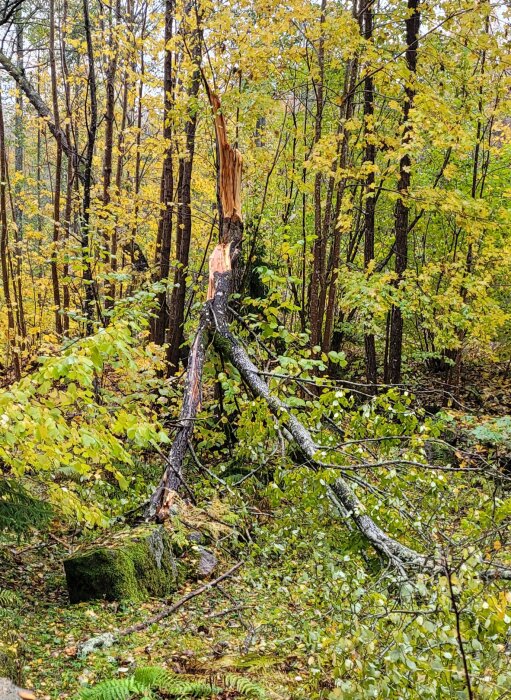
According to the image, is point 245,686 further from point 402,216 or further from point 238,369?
point 402,216

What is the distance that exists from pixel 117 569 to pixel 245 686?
2.01m

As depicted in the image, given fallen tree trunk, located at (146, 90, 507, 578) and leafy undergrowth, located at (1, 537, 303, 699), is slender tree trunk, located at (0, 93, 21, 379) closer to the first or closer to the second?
fallen tree trunk, located at (146, 90, 507, 578)

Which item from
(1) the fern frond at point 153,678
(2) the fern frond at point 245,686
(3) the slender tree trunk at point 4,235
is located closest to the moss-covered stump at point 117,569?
(1) the fern frond at point 153,678

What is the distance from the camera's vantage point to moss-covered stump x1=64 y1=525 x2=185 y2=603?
4.66 metres

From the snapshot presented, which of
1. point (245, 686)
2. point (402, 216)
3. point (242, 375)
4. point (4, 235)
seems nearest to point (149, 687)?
point (245, 686)

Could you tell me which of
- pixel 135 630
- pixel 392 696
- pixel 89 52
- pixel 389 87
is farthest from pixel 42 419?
pixel 389 87

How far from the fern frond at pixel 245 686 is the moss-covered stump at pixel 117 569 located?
182 cm

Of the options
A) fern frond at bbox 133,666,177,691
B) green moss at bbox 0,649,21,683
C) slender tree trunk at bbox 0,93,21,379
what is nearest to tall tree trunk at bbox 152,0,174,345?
slender tree trunk at bbox 0,93,21,379

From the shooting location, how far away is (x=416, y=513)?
13.6 feet

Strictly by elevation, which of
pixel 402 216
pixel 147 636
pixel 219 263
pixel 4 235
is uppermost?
pixel 402 216

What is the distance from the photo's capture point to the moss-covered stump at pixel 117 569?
4656 mm

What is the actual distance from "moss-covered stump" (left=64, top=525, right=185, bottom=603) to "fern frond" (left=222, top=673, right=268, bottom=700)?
1.82 m

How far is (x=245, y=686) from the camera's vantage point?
300cm

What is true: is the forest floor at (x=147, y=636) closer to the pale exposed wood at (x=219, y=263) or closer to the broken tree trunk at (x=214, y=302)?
the broken tree trunk at (x=214, y=302)
